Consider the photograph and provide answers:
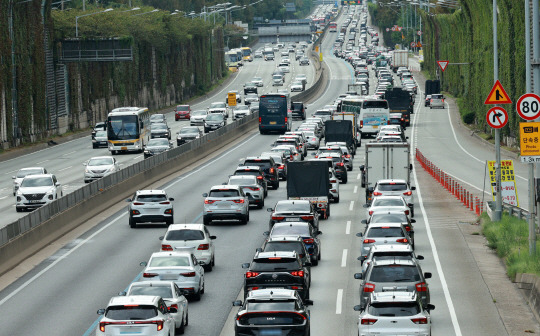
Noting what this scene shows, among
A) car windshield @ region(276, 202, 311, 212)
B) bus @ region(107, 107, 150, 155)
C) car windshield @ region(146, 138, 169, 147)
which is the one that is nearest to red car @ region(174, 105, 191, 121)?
bus @ region(107, 107, 150, 155)

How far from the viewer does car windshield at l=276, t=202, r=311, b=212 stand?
3725 centimetres

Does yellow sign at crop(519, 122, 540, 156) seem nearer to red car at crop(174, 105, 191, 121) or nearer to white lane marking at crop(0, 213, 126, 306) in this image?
white lane marking at crop(0, 213, 126, 306)

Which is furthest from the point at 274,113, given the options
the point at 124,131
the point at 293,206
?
the point at 293,206

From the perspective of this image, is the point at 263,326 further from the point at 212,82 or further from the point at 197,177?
the point at 212,82

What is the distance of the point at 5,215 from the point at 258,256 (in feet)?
76.4

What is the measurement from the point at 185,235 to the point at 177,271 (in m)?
5.19

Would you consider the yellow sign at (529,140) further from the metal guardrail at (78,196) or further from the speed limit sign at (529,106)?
the metal guardrail at (78,196)

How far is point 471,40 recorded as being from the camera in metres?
106

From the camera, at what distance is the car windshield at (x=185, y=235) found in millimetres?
31891

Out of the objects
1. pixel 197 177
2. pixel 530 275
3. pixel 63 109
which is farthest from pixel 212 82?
pixel 530 275

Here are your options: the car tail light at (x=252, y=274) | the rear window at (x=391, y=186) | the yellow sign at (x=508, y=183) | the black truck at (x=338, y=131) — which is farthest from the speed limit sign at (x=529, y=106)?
the black truck at (x=338, y=131)

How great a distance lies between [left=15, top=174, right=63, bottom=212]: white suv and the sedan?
70.6ft

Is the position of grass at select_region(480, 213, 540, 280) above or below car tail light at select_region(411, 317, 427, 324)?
below

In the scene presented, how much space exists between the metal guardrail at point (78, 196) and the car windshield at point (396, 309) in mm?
16251
